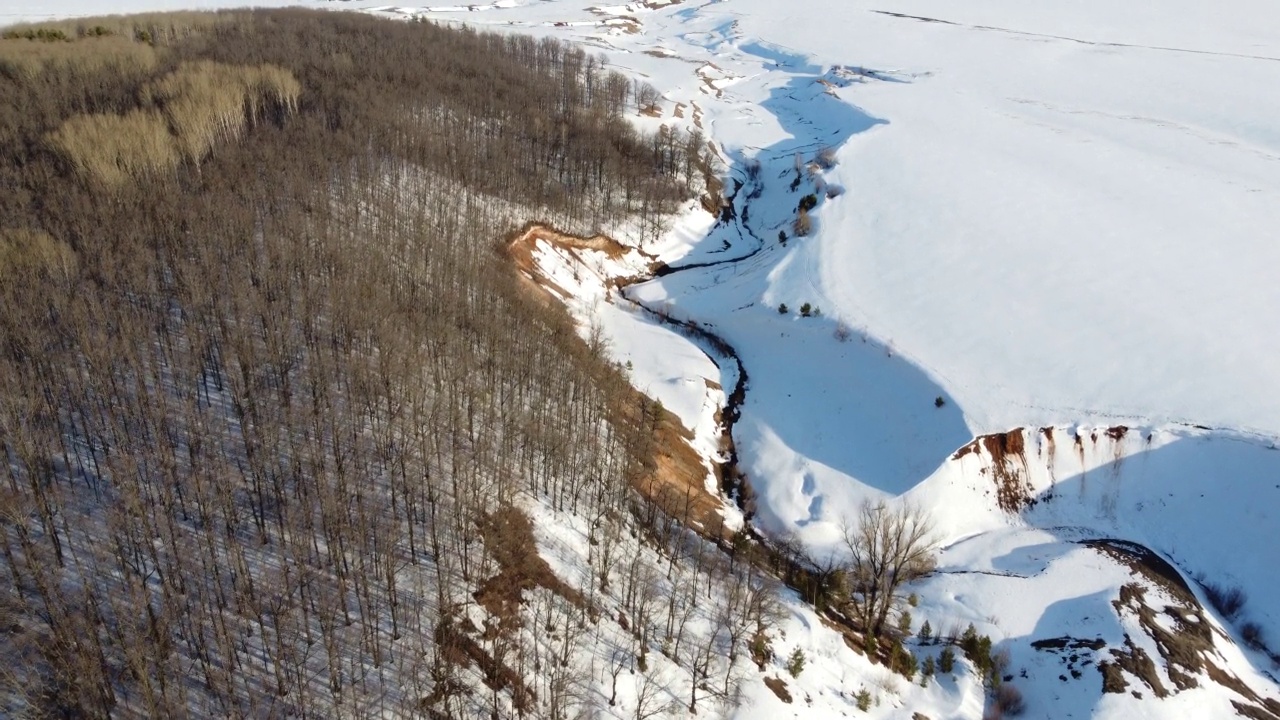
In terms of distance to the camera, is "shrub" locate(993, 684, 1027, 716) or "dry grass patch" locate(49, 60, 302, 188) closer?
"shrub" locate(993, 684, 1027, 716)

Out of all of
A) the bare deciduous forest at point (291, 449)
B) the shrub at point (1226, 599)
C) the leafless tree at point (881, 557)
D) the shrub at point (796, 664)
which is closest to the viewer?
the bare deciduous forest at point (291, 449)

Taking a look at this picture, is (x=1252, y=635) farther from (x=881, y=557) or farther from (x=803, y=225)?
(x=803, y=225)

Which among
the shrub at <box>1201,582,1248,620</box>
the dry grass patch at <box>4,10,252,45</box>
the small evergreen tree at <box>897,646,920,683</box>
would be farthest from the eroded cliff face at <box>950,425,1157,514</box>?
the dry grass patch at <box>4,10,252,45</box>

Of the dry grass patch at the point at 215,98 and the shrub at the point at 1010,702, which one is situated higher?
the dry grass patch at the point at 215,98

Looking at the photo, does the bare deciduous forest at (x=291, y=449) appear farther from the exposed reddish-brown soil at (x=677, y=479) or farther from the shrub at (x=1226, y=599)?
the shrub at (x=1226, y=599)

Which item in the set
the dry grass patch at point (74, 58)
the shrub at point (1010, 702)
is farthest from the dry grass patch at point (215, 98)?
the shrub at point (1010, 702)

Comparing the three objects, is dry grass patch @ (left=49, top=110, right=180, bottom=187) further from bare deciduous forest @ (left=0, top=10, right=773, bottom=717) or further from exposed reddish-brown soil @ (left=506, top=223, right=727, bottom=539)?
exposed reddish-brown soil @ (left=506, top=223, right=727, bottom=539)
